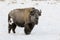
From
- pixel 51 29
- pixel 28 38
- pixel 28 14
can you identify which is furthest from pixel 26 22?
pixel 51 29

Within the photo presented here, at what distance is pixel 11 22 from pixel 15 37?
1264mm

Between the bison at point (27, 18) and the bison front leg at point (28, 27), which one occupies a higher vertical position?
the bison at point (27, 18)

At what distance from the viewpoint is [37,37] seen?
10016mm

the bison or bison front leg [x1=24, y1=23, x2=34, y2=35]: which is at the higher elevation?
the bison

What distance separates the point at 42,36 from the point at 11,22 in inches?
59.4

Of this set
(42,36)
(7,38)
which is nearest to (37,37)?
(42,36)

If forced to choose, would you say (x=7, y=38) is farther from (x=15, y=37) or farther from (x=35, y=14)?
(x=35, y=14)

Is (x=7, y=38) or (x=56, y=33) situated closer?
(x=7, y=38)

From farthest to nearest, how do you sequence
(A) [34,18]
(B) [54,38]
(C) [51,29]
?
1. (C) [51,29]
2. (A) [34,18]
3. (B) [54,38]

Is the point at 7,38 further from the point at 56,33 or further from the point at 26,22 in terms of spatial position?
the point at 56,33

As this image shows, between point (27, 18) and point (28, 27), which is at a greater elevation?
point (27, 18)

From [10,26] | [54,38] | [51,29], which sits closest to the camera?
[54,38]

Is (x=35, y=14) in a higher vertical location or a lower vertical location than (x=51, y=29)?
higher

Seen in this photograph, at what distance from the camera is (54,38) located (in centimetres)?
980
